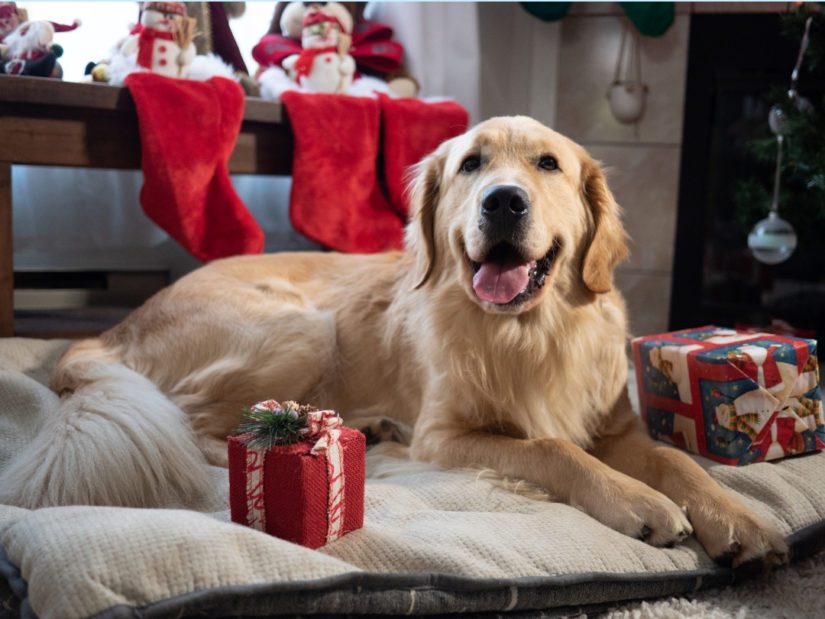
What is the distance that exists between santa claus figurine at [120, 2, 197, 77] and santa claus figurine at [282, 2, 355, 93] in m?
0.47

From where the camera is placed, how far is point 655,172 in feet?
13.4

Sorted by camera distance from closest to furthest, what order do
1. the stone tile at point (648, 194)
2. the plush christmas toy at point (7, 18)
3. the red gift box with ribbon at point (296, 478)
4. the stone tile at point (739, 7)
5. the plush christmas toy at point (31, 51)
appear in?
the red gift box with ribbon at point (296, 478) → the plush christmas toy at point (31, 51) → the plush christmas toy at point (7, 18) → the stone tile at point (739, 7) → the stone tile at point (648, 194)

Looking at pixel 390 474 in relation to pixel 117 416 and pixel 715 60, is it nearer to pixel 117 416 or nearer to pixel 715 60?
pixel 117 416

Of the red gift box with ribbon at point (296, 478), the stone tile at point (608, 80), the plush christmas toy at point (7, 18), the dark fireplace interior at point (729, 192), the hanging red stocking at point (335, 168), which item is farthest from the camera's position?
the stone tile at point (608, 80)

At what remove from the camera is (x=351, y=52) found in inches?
141

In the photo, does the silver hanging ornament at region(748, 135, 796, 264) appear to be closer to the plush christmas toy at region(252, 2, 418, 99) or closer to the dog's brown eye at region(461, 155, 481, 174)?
the plush christmas toy at region(252, 2, 418, 99)

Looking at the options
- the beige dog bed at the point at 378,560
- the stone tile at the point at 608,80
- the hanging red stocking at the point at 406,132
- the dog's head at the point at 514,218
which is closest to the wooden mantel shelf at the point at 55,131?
the hanging red stocking at the point at 406,132

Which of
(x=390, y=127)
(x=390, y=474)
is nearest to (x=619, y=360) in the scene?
(x=390, y=474)


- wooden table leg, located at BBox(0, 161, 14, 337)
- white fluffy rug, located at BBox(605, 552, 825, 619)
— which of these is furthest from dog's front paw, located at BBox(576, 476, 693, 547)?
wooden table leg, located at BBox(0, 161, 14, 337)

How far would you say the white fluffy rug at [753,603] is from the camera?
138 centimetres

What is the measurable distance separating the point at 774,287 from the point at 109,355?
304cm

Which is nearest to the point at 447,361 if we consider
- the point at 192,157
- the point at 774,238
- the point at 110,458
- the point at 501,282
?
the point at 501,282

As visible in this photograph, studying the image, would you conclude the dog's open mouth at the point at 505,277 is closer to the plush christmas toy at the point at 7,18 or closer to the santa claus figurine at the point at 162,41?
the santa claus figurine at the point at 162,41

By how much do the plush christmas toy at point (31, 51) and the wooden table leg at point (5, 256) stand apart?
1.15ft
